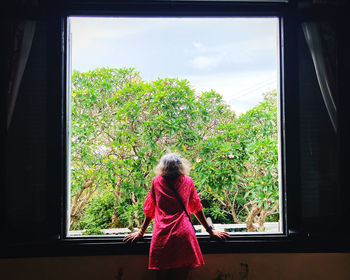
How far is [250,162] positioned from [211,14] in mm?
1436

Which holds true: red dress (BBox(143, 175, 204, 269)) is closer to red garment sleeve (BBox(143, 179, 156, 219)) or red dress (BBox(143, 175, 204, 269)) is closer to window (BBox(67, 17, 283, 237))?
red garment sleeve (BBox(143, 179, 156, 219))

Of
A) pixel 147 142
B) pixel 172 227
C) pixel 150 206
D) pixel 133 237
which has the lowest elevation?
pixel 133 237

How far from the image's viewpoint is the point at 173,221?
1632mm

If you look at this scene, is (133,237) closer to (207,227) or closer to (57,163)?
(207,227)

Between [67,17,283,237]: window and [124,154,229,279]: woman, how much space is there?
2.33 ft

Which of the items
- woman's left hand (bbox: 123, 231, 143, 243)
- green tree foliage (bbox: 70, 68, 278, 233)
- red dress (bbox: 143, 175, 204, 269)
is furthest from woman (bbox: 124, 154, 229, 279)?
green tree foliage (bbox: 70, 68, 278, 233)

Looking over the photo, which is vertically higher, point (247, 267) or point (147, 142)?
point (147, 142)

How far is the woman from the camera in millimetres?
1581

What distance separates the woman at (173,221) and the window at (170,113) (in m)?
0.71

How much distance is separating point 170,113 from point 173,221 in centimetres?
115
